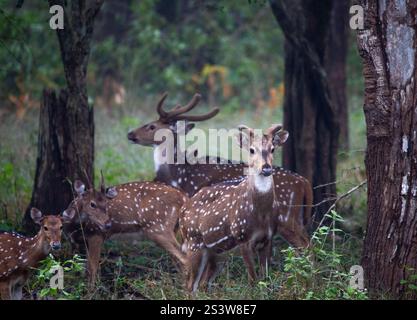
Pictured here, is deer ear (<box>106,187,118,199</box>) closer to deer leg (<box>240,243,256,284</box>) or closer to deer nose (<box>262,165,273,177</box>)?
deer leg (<box>240,243,256,284</box>)

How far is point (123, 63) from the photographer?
18984 mm

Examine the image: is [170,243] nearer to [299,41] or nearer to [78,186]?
[78,186]

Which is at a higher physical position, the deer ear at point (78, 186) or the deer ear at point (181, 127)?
the deer ear at point (181, 127)

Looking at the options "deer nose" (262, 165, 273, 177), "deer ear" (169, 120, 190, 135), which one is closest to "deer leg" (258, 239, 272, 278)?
"deer nose" (262, 165, 273, 177)

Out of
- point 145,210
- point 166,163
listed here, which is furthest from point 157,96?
point 145,210

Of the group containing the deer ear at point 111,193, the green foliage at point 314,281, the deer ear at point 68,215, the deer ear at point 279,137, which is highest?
the deer ear at point 279,137

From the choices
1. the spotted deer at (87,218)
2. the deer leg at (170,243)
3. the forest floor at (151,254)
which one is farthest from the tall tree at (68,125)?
the deer leg at (170,243)

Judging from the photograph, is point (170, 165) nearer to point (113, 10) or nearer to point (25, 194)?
point (25, 194)

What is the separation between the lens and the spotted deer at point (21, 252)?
8.08 meters

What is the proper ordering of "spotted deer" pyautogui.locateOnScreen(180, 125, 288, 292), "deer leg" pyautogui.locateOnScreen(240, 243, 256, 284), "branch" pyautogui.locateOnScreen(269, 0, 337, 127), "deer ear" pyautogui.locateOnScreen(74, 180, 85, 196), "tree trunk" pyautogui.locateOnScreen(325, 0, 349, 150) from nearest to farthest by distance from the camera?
"deer leg" pyautogui.locateOnScreen(240, 243, 256, 284) → "spotted deer" pyautogui.locateOnScreen(180, 125, 288, 292) → "deer ear" pyautogui.locateOnScreen(74, 180, 85, 196) → "branch" pyautogui.locateOnScreen(269, 0, 337, 127) → "tree trunk" pyautogui.locateOnScreen(325, 0, 349, 150)

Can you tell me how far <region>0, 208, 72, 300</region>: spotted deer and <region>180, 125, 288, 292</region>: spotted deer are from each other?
1243 millimetres

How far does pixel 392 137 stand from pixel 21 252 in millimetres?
3332

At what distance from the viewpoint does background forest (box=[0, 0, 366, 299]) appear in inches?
317

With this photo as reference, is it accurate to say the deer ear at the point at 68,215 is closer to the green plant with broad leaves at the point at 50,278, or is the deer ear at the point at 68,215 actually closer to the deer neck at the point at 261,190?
the green plant with broad leaves at the point at 50,278
